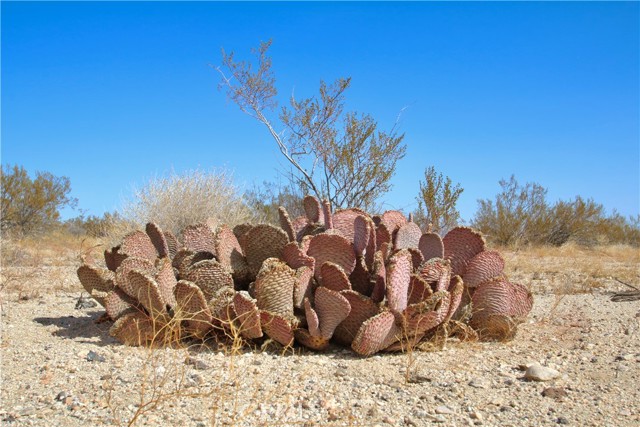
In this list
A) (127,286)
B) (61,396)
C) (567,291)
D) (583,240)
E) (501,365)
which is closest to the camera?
(61,396)

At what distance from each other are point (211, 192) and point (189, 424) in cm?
910

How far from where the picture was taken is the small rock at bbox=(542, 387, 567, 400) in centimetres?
296

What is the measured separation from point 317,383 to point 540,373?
1.20m

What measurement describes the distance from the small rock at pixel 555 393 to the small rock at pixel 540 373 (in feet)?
0.53

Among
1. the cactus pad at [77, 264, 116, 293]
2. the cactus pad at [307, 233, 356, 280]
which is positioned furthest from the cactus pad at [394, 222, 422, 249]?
the cactus pad at [77, 264, 116, 293]

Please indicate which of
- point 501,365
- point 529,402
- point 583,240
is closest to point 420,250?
point 501,365

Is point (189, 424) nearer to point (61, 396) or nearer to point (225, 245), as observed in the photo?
point (61, 396)

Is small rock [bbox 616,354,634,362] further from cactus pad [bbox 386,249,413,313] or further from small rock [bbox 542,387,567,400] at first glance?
cactus pad [bbox 386,249,413,313]

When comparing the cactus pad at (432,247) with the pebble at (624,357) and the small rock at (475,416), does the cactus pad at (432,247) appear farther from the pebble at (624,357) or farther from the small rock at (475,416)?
the small rock at (475,416)

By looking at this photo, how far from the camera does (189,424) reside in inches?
101

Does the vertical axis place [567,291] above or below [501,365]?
above

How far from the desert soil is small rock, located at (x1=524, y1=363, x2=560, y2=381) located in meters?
0.04

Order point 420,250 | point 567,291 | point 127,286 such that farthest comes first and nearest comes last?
point 567,291 < point 420,250 < point 127,286

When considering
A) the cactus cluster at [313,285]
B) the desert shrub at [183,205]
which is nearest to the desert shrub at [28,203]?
the desert shrub at [183,205]
